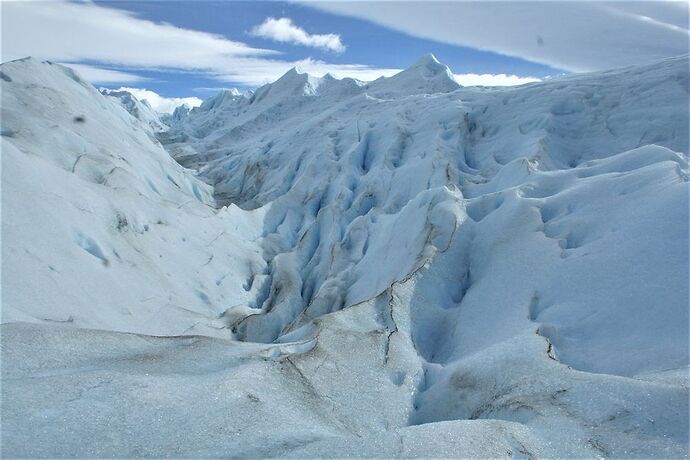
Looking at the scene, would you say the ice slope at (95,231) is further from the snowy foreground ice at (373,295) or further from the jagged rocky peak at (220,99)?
the jagged rocky peak at (220,99)

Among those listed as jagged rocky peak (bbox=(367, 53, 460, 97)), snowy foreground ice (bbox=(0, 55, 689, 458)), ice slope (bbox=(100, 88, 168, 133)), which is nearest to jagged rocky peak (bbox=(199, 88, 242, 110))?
ice slope (bbox=(100, 88, 168, 133))

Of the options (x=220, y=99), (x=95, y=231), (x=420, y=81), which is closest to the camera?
(x=95, y=231)

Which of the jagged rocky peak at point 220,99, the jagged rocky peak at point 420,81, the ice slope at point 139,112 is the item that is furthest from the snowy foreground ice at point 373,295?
the jagged rocky peak at point 220,99

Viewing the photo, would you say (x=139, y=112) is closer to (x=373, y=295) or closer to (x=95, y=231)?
(x=95, y=231)

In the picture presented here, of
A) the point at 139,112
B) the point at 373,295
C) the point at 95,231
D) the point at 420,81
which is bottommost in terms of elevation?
the point at 139,112

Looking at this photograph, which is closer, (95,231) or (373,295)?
(373,295)

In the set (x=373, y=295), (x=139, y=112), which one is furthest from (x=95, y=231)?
(x=139, y=112)

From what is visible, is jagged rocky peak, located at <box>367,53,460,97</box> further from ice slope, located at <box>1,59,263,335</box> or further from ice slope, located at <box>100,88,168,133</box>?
ice slope, located at <box>100,88,168,133</box>
